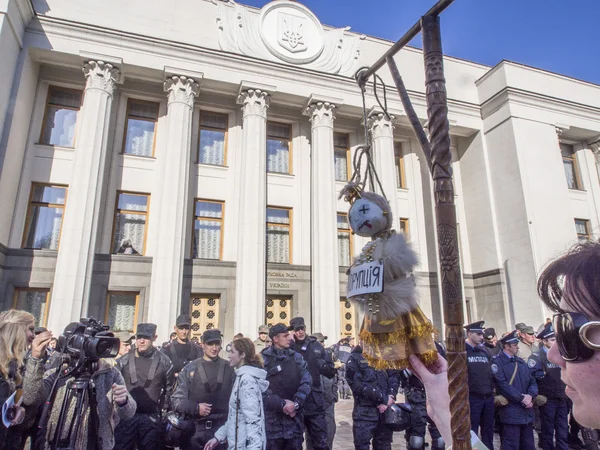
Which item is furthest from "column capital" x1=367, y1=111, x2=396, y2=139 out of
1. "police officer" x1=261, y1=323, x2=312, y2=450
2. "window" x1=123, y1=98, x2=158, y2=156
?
"police officer" x1=261, y1=323, x2=312, y2=450

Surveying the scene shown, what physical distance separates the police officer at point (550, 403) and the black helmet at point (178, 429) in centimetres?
555

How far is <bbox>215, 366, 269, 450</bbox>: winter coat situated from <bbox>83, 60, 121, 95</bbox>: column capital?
1420 centimetres

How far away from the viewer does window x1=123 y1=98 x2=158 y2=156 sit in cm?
1677

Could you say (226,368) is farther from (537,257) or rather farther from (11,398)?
(537,257)

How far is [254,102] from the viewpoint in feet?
55.1

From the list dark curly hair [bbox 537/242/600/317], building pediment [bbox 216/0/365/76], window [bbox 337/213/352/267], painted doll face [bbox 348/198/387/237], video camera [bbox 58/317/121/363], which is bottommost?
video camera [bbox 58/317/121/363]

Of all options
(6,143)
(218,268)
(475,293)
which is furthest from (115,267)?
(475,293)

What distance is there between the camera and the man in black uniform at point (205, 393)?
461 centimetres

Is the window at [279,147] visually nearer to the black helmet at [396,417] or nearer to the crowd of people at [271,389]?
the crowd of people at [271,389]

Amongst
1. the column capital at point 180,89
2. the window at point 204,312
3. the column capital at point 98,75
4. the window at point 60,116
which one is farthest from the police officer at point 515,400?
the window at point 60,116

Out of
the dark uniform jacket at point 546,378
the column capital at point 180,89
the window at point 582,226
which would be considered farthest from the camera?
the window at point 582,226

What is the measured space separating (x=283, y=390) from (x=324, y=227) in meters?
11.3

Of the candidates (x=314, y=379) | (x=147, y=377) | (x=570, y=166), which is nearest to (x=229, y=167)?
(x=314, y=379)

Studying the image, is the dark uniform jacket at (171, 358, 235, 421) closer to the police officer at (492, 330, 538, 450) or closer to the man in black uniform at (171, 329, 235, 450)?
the man in black uniform at (171, 329, 235, 450)
